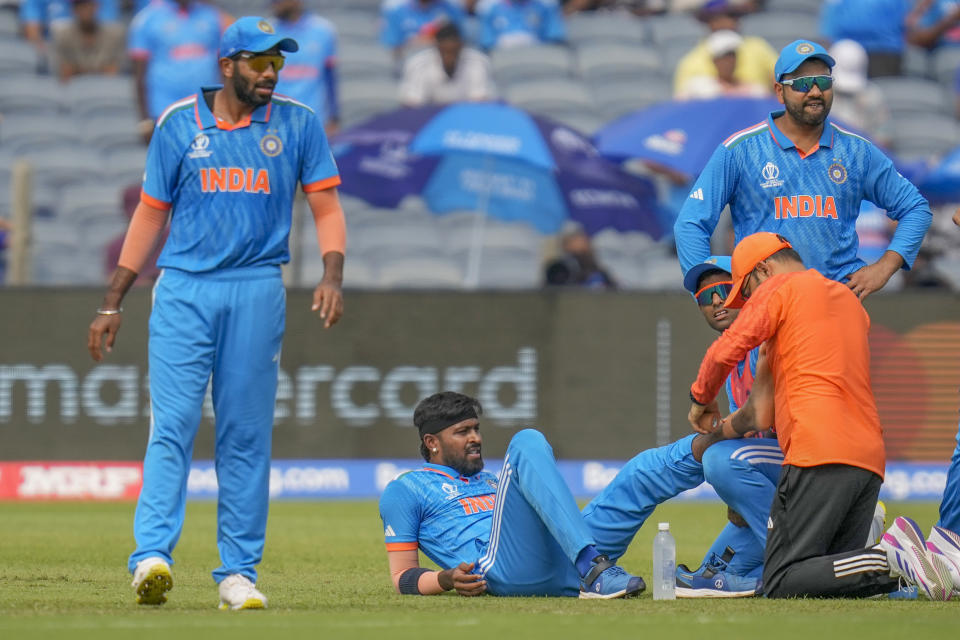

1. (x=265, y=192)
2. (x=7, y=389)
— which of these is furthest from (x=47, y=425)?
(x=265, y=192)

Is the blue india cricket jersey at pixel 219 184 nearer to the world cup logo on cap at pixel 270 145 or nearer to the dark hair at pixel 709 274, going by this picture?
the world cup logo on cap at pixel 270 145

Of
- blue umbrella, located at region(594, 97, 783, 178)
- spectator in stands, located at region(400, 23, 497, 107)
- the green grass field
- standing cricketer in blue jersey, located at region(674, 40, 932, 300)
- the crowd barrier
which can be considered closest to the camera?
the green grass field

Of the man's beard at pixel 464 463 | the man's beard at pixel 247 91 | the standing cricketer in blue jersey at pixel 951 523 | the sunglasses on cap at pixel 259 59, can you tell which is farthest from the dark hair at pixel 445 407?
the standing cricketer in blue jersey at pixel 951 523

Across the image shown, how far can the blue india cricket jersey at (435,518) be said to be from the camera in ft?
25.1

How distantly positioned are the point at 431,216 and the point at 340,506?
524cm

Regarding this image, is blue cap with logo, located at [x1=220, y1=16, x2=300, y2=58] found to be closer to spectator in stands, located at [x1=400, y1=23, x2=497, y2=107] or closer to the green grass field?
the green grass field

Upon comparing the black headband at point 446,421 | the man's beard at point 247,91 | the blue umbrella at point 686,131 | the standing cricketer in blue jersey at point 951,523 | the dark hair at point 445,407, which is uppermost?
the blue umbrella at point 686,131

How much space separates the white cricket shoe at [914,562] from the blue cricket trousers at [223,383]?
2.77 metres

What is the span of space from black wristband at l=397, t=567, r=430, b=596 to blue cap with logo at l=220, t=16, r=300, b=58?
2464 mm

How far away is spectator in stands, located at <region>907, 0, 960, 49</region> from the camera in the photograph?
21.6 meters

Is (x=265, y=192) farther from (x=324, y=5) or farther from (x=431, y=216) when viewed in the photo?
(x=324, y=5)

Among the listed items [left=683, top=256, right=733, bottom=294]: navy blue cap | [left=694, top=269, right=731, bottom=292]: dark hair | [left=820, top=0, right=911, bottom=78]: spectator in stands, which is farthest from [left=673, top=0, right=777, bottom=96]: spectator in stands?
[left=694, top=269, right=731, bottom=292]: dark hair

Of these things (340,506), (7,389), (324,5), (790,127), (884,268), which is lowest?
(340,506)

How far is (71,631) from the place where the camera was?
5.94 metres
